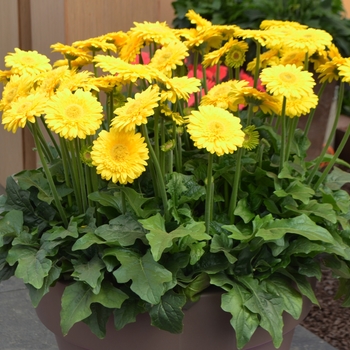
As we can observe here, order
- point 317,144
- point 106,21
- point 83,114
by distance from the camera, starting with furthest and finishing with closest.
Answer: point 317,144, point 106,21, point 83,114

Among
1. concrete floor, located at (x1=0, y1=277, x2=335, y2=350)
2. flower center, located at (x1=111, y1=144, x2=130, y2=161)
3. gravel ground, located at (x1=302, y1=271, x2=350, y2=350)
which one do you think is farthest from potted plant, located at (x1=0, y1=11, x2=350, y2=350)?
gravel ground, located at (x1=302, y1=271, x2=350, y2=350)

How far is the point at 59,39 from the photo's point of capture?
2416 mm

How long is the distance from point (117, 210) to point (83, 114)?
0.25 meters

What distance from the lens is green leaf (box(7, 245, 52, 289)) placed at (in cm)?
107

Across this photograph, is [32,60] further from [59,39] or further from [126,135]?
[59,39]

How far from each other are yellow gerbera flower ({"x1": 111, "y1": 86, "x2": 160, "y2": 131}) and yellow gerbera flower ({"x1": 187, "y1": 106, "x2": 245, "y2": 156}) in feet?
0.24

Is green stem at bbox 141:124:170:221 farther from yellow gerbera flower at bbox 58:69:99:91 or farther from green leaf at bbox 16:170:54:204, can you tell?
green leaf at bbox 16:170:54:204

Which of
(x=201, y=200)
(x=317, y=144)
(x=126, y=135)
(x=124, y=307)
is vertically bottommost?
(x=317, y=144)

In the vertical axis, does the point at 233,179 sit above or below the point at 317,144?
above

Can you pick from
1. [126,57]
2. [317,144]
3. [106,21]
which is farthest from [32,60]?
[317,144]

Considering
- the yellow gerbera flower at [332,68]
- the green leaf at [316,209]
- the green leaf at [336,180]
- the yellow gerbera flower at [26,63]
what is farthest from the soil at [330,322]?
the yellow gerbera flower at [26,63]

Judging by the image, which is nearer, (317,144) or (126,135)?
(126,135)

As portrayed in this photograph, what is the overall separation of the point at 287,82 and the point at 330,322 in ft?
4.48

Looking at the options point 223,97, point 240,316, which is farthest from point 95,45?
point 240,316
